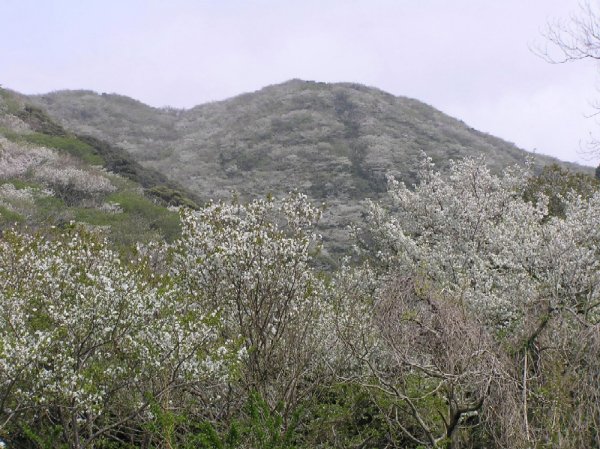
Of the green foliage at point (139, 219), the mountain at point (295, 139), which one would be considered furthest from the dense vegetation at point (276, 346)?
the mountain at point (295, 139)

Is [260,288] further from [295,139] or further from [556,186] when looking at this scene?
[295,139]

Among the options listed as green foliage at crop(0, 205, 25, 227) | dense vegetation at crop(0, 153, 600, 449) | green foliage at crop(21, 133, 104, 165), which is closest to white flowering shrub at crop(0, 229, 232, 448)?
dense vegetation at crop(0, 153, 600, 449)

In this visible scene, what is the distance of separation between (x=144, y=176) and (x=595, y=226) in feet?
96.8

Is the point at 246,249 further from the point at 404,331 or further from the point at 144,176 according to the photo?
the point at 144,176

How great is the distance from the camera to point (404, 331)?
22.9 ft

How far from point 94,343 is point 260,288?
2.39 meters

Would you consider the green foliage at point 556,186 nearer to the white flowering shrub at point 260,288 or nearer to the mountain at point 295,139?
the mountain at point 295,139

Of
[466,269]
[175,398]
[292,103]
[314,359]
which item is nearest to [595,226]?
[466,269]

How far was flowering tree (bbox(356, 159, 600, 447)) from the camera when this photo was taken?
577cm

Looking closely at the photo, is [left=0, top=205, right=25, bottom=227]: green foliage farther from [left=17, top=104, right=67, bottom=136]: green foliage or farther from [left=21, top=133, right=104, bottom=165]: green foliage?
[left=17, top=104, right=67, bottom=136]: green foliage

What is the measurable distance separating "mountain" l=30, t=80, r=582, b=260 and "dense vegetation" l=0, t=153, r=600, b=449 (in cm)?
2246

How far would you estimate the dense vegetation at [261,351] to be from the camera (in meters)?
5.95

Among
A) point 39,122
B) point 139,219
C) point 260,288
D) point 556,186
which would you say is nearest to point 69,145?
point 39,122

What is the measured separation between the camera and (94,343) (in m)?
7.13
